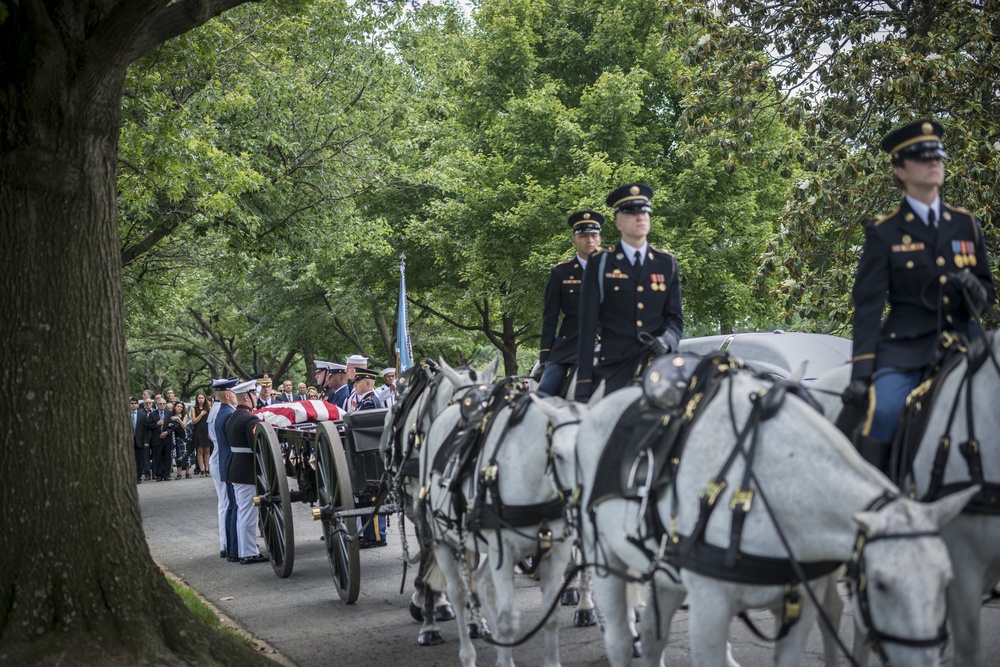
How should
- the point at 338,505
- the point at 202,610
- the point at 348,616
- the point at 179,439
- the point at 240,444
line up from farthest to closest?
the point at 179,439, the point at 240,444, the point at 338,505, the point at 202,610, the point at 348,616

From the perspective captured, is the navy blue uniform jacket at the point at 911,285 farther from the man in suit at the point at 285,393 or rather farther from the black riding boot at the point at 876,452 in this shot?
the man in suit at the point at 285,393

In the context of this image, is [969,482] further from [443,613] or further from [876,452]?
[443,613]

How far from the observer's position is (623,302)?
6.80 metres

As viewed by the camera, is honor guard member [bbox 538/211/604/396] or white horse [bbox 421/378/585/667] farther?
honor guard member [bbox 538/211/604/396]

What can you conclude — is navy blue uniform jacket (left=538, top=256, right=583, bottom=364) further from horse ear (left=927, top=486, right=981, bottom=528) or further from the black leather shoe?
the black leather shoe

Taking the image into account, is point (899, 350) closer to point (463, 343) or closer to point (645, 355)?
point (645, 355)

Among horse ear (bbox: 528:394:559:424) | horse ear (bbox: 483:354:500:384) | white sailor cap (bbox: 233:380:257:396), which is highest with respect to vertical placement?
white sailor cap (bbox: 233:380:257:396)

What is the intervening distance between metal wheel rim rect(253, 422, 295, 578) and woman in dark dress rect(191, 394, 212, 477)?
16742mm

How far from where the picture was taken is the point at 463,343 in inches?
1670

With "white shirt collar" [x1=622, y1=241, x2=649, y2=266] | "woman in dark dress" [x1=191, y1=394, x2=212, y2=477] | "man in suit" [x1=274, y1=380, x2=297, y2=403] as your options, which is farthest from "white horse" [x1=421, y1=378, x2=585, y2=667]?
"woman in dark dress" [x1=191, y1=394, x2=212, y2=477]

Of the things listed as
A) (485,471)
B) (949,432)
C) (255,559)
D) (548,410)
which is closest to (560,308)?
(485,471)

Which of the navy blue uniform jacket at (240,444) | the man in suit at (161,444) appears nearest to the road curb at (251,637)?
the navy blue uniform jacket at (240,444)

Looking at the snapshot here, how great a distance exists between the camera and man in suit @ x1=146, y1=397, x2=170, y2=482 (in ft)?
96.9

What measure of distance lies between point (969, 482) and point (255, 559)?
32.6 ft
